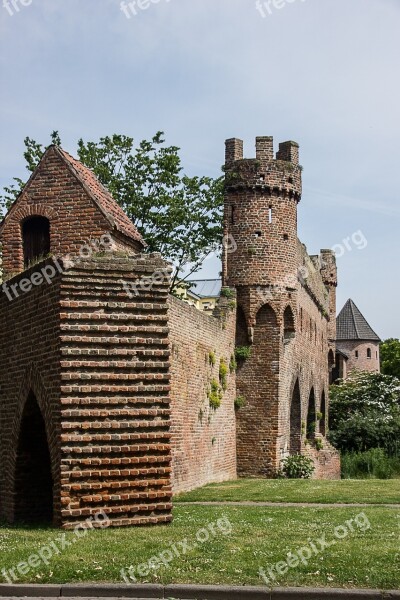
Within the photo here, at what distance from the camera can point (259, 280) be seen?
28.7 meters

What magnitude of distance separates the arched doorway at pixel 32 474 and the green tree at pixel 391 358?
63.7m

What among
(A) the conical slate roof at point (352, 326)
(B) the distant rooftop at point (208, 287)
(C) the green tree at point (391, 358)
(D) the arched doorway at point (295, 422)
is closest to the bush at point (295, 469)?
(D) the arched doorway at point (295, 422)

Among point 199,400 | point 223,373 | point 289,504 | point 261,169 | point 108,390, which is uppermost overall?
point 261,169

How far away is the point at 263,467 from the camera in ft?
92.2

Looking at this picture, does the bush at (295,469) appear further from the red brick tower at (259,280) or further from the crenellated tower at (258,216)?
the crenellated tower at (258,216)

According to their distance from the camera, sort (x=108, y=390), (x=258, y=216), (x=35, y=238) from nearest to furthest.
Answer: (x=108, y=390) → (x=35, y=238) → (x=258, y=216)

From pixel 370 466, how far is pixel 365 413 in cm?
1253

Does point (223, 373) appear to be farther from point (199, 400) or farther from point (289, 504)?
point (289, 504)

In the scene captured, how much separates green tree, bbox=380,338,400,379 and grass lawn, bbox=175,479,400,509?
53599mm

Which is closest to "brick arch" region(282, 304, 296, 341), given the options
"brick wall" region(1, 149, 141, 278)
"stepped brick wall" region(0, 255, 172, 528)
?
"brick wall" region(1, 149, 141, 278)

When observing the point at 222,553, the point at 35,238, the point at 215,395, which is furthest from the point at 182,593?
the point at 215,395

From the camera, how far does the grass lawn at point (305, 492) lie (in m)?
17.7

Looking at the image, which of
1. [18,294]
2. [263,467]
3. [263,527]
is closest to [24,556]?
[263,527]

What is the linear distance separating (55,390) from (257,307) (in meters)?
17.5
